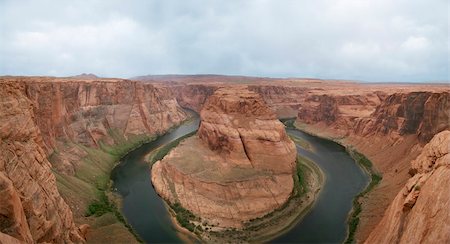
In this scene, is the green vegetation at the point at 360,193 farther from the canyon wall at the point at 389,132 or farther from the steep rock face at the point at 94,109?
the steep rock face at the point at 94,109

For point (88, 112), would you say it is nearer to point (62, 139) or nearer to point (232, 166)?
point (62, 139)

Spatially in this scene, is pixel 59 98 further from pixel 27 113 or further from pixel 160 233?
pixel 160 233

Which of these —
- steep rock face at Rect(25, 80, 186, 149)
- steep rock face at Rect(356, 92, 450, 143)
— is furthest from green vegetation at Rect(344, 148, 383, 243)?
steep rock face at Rect(25, 80, 186, 149)

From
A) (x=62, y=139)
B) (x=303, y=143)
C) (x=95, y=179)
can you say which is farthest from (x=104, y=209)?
(x=303, y=143)

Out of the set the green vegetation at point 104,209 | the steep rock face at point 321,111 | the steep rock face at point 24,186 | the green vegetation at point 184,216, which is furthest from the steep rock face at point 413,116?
the steep rock face at point 24,186

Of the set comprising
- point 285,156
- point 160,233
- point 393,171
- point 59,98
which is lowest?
point 160,233

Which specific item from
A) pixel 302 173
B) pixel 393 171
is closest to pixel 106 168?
pixel 302 173
